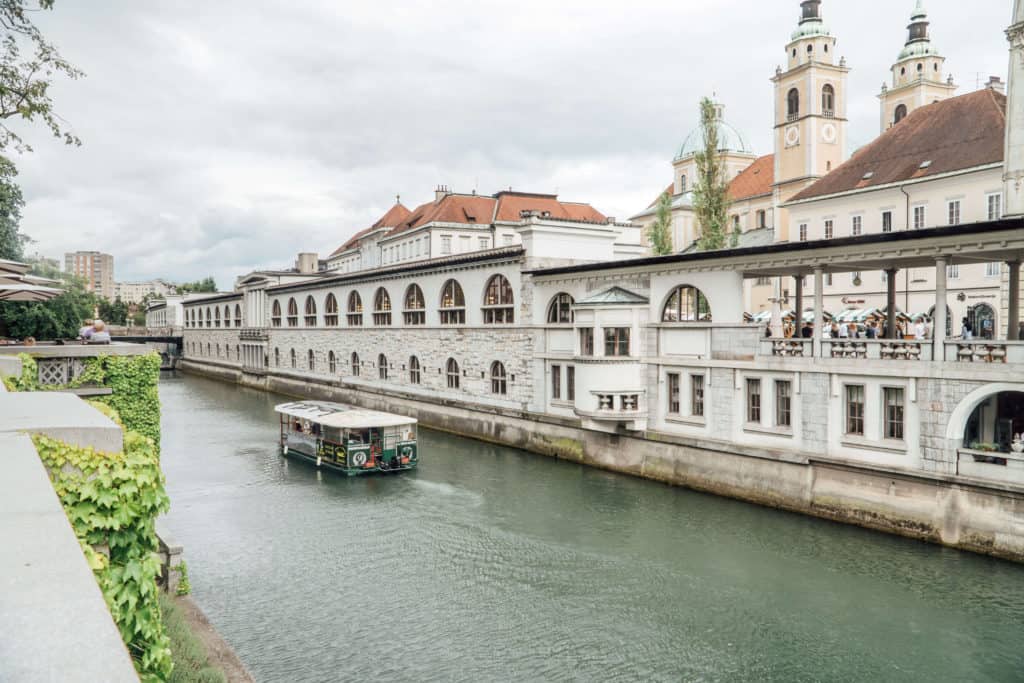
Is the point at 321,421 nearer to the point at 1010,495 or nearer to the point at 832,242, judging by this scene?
the point at 832,242

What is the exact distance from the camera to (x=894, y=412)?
22.6 meters

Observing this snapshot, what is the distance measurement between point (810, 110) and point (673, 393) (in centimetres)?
5073

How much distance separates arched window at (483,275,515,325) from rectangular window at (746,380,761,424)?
14.9m

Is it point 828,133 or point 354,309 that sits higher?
point 828,133

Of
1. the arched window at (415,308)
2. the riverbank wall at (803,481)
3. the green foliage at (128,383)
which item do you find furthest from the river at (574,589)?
the arched window at (415,308)

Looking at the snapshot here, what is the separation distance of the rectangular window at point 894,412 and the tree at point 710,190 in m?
29.9

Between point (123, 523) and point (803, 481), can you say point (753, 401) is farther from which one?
point (123, 523)

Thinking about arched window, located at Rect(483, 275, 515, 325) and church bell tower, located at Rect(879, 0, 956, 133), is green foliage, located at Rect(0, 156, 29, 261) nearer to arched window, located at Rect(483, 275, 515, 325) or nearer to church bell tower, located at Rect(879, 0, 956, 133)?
arched window, located at Rect(483, 275, 515, 325)

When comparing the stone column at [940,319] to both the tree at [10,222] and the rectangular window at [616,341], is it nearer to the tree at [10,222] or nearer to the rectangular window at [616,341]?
the rectangular window at [616,341]

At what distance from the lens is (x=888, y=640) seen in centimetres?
1591

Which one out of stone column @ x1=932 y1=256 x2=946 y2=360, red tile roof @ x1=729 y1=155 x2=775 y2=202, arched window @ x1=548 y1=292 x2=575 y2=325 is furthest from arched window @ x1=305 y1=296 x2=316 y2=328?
stone column @ x1=932 y1=256 x2=946 y2=360

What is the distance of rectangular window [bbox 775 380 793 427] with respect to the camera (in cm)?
2556

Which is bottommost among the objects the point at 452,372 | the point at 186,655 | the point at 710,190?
the point at 186,655

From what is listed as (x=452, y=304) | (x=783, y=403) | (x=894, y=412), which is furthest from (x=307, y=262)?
(x=894, y=412)
